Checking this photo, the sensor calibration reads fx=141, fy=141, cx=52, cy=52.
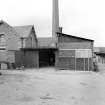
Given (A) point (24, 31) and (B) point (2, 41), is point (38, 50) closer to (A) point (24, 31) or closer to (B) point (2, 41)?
(A) point (24, 31)

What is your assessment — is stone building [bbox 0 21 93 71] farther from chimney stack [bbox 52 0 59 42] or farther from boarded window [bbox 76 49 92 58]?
chimney stack [bbox 52 0 59 42]

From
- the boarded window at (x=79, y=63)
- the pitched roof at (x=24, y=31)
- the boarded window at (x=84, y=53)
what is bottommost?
the boarded window at (x=79, y=63)

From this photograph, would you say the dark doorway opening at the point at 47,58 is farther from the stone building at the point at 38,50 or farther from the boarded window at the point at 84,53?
the boarded window at the point at 84,53

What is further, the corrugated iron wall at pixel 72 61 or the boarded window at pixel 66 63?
the boarded window at pixel 66 63

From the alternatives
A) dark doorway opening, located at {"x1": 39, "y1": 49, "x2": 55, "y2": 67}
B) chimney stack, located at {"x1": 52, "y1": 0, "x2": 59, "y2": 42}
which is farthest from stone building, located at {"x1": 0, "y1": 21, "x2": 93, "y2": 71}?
chimney stack, located at {"x1": 52, "y1": 0, "x2": 59, "y2": 42}

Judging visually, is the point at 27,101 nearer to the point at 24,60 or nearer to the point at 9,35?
the point at 24,60

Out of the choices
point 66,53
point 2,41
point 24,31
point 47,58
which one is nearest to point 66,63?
point 66,53

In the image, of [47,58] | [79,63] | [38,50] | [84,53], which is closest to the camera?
[84,53]

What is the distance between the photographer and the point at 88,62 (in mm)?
17547

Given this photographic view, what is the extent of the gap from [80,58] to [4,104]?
13.2m

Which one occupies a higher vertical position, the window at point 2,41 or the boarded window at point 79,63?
the window at point 2,41

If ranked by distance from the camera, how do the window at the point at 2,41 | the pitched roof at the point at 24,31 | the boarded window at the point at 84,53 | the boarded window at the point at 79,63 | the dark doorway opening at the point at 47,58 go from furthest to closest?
1. the dark doorway opening at the point at 47,58
2. the pitched roof at the point at 24,31
3. the window at the point at 2,41
4. the boarded window at the point at 79,63
5. the boarded window at the point at 84,53

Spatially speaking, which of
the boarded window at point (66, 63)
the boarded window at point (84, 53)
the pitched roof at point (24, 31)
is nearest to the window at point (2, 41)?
the pitched roof at point (24, 31)

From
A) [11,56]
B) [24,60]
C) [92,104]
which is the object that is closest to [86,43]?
[24,60]
